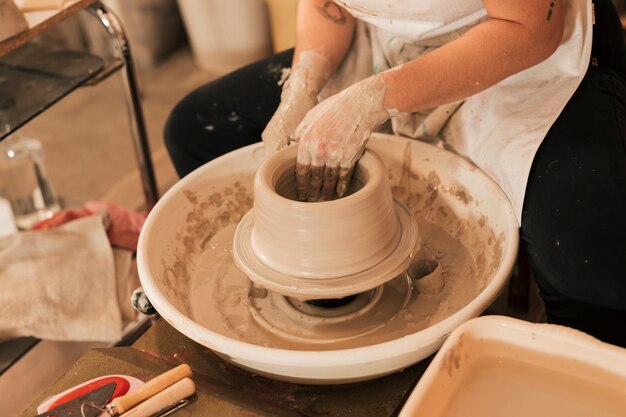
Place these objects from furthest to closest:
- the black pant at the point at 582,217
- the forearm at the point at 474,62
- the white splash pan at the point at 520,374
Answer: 1. the forearm at the point at 474,62
2. the black pant at the point at 582,217
3. the white splash pan at the point at 520,374

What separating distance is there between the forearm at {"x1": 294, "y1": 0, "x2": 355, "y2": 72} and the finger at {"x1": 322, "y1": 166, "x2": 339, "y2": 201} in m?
0.40

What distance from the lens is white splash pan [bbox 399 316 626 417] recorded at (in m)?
1.01

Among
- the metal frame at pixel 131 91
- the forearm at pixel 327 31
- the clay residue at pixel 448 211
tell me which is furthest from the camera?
the metal frame at pixel 131 91

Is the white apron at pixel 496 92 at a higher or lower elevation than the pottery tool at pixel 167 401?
higher

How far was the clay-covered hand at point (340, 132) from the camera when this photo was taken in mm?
1308

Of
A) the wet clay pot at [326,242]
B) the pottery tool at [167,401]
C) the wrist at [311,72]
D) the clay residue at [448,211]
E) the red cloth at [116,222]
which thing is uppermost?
the wrist at [311,72]

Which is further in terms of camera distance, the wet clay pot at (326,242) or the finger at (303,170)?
the finger at (303,170)

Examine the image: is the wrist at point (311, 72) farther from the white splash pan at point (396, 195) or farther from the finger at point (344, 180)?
the finger at point (344, 180)

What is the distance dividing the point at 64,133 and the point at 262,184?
2271 mm

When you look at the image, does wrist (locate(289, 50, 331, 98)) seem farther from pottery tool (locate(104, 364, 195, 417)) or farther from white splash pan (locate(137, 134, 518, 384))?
pottery tool (locate(104, 364, 195, 417))

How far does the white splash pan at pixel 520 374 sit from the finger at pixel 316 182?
41 cm

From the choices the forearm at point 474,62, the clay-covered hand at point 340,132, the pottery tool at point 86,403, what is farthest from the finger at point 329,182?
the pottery tool at point 86,403

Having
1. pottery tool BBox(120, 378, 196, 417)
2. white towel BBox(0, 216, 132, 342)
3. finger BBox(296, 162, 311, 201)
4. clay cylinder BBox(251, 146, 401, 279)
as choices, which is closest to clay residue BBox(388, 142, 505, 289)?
clay cylinder BBox(251, 146, 401, 279)

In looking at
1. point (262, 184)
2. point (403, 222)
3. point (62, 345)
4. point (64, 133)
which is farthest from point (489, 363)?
point (64, 133)
